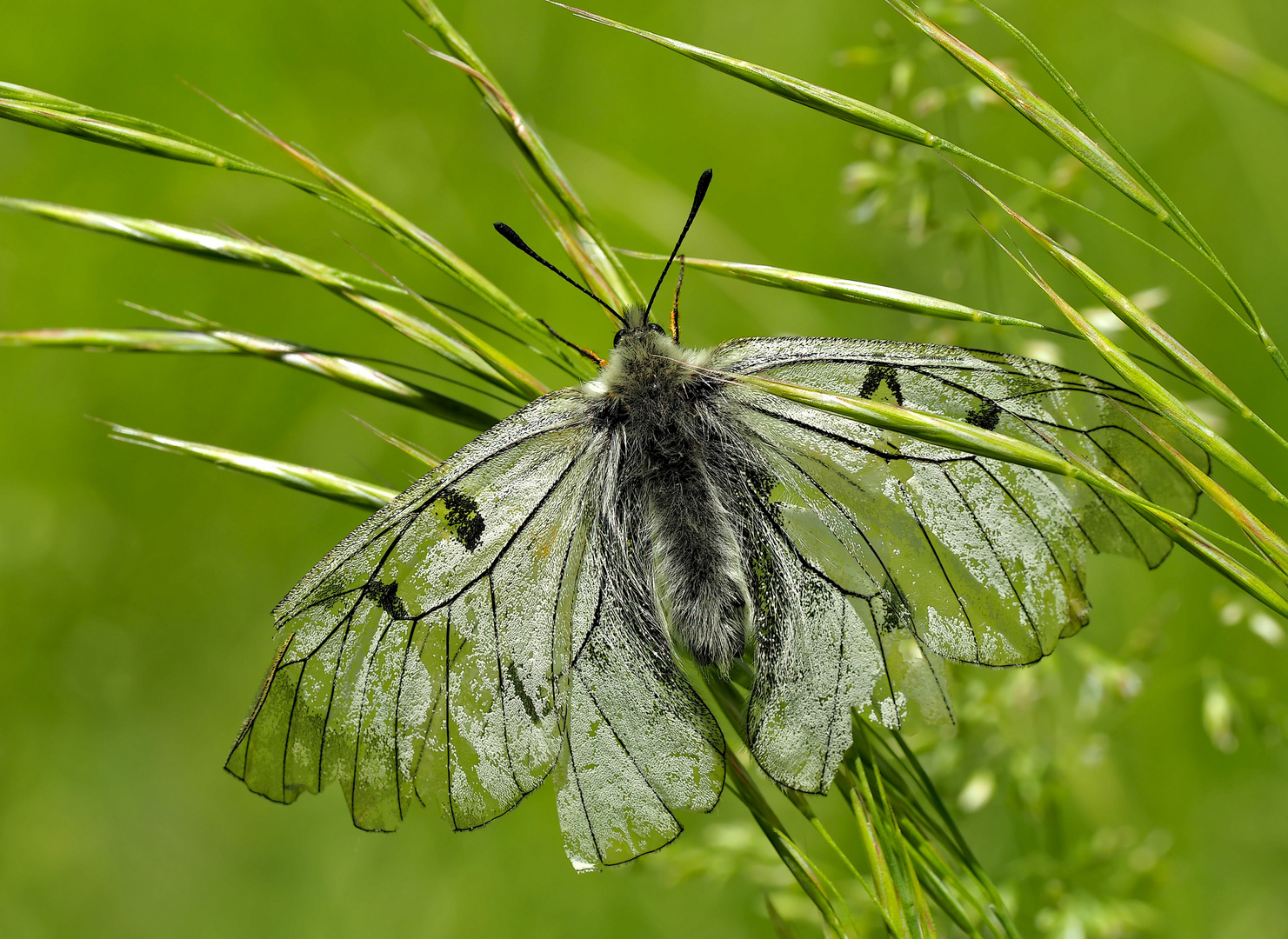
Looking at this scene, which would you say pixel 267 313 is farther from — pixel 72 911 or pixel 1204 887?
pixel 1204 887

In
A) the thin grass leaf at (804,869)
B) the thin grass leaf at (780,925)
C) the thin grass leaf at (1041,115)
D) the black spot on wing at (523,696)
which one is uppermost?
the thin grass leaf at (1041,115)

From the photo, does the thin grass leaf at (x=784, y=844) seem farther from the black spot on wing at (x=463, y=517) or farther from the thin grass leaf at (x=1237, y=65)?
the thin grass leaf at (x=1237, y=65)

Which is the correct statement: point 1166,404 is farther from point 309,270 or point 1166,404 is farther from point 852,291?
point 309,270

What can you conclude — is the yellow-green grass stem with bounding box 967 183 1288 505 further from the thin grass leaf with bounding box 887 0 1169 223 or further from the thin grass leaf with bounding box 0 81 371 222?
the thin grass leaf with bounding box 0 81 371 222

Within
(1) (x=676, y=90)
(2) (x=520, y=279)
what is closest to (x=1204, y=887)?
(2) (x=520, y=279)

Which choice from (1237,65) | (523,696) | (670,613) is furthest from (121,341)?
(1237,65)

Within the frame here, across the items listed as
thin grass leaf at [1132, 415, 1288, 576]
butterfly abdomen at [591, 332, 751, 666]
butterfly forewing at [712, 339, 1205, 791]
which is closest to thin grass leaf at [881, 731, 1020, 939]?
butterfly forewing at [712, 339, 1205, 791]

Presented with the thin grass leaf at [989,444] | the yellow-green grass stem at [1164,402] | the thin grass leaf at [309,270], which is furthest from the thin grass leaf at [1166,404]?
the thin grass leaf at [309,270]
